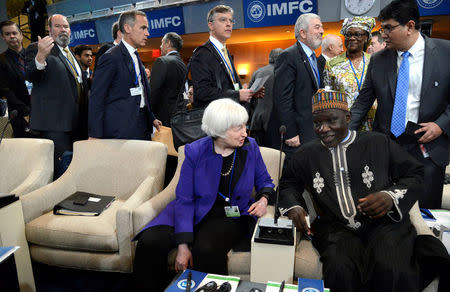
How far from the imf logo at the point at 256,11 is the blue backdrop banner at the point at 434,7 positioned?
2513 millimetres

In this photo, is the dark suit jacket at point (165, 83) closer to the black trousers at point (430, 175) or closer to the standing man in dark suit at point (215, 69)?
the standing man in dark suit at point (215, 69)

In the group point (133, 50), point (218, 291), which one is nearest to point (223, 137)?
point (218, 291)

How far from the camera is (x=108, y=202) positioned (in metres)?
2.40

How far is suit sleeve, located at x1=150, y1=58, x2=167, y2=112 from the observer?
3303 mm

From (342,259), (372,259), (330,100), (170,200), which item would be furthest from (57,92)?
(372,259)

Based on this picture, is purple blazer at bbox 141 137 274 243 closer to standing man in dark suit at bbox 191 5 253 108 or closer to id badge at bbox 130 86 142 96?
standing man in dark suit at bbox 191 5 253 108

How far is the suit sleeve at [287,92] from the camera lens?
2566mm

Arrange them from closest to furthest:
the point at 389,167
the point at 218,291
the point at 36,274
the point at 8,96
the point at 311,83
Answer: the point at 218,291 → the point at 389,167 → the point at 36,274 → the point at 311,83 → the point at 8,96

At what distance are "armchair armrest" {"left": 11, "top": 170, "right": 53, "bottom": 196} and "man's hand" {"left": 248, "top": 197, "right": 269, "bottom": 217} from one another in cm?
168

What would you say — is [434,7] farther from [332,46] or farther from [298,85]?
[298,85]

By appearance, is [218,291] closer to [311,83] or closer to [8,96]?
[311,83]

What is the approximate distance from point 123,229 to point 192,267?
495 millimetres

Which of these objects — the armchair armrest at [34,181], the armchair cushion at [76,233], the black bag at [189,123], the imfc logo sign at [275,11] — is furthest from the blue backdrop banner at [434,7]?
the armchair armrest at [34,181]

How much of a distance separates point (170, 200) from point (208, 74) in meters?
0.95
